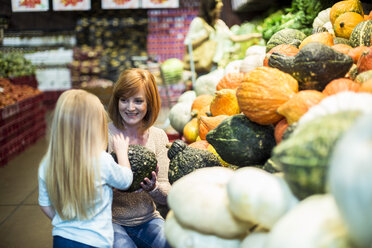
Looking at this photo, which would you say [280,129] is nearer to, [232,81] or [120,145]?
[120,145]

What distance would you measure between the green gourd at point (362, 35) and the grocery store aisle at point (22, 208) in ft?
6.57

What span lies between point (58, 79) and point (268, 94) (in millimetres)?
8609

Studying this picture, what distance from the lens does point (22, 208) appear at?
131 inches

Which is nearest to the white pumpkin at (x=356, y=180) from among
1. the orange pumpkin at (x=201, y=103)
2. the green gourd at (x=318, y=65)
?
the green gourd at (x=318, y=65)

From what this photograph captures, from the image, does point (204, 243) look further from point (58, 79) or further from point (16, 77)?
point (58, 79)

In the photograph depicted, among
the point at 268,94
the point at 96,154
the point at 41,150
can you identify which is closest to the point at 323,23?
the point at 268,94

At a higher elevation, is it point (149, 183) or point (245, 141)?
point (245, 141)

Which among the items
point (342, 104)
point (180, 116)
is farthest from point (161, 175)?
point (342, 104)

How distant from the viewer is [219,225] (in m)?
0.98

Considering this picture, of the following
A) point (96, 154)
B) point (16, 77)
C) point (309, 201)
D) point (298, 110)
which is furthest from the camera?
point (16, 77)

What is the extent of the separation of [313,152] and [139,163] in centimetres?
95

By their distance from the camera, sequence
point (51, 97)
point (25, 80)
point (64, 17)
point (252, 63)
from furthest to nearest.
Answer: point (51, 97), point (64, 17), point (25, 80), point (252, 63)

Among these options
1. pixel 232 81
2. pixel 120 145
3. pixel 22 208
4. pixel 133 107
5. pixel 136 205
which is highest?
pixel 232 81

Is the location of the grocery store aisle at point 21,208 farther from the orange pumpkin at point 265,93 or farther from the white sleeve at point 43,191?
the orange pumpkin at point 265,93
